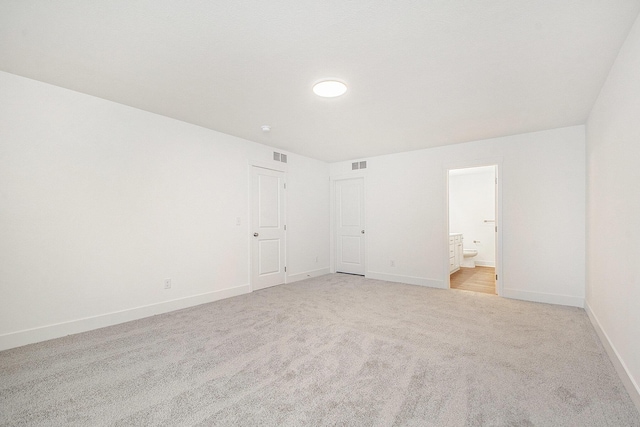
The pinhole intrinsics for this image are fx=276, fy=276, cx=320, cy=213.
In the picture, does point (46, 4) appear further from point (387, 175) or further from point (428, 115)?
point (387, 175)

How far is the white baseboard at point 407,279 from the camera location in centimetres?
487

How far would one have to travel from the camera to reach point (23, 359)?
2338 millimetres

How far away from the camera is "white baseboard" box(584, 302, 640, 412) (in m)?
1.76

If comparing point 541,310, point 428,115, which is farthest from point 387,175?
point 541,310

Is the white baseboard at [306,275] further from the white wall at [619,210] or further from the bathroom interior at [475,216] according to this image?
the white wall at [619,210]

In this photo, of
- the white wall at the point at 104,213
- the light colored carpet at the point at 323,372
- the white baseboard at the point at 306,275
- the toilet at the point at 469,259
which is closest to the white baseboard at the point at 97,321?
the white wall at the point at 104,213

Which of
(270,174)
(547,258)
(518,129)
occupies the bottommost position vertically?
(547,258)

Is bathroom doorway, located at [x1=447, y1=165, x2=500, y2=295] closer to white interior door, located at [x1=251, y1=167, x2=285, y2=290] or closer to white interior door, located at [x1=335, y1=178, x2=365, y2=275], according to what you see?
white interior door, located at [x1=335, y1=178, x2=365, y2=275]

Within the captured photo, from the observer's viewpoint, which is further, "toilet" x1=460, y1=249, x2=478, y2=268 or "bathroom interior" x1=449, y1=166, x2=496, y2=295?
"bathroom interior" x1=449, y1=166, x2=496, y2=295

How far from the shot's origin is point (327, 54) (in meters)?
2.19

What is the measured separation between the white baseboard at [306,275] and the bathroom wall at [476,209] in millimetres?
4231

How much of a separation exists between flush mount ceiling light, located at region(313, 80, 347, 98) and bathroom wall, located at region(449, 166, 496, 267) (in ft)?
18.8

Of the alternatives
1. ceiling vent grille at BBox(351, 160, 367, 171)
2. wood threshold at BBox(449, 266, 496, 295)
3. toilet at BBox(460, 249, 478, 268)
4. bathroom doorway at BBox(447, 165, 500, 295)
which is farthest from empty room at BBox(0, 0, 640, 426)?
bathroom doorway at BBox(447, 165, 500, 295)

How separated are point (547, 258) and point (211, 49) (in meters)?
4.89
